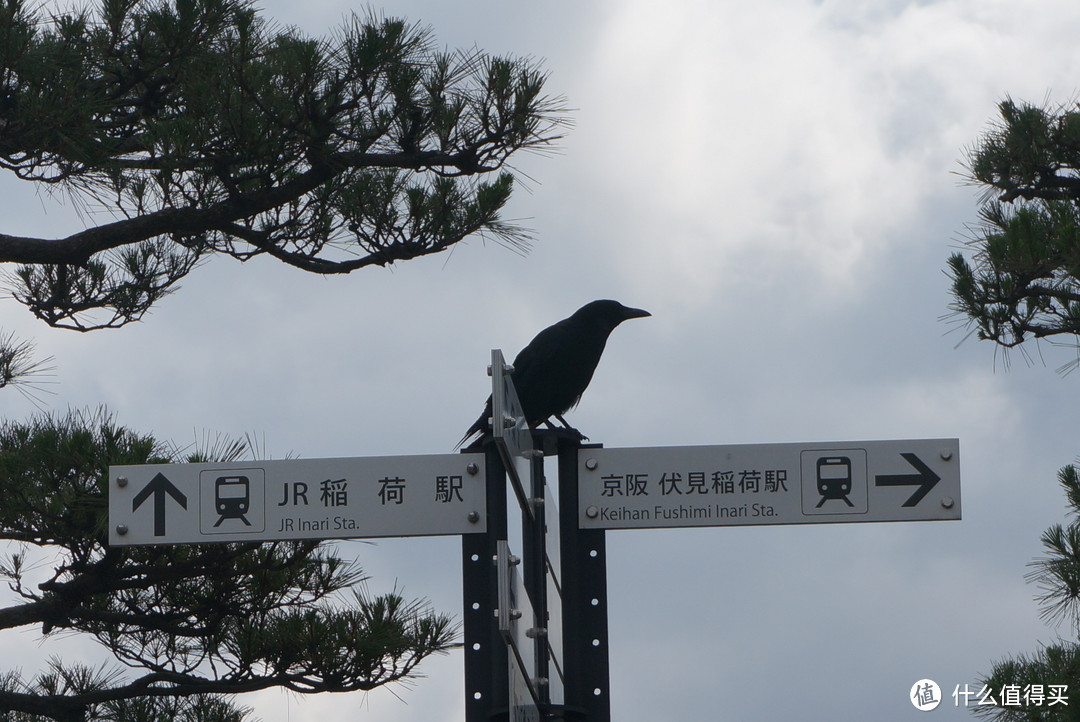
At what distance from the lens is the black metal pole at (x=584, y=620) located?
70.4 inches

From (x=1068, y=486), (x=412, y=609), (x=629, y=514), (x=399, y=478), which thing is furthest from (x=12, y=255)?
(x=1068, y=486)

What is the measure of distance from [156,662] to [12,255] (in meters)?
1.57

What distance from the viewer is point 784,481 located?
79.0 inches

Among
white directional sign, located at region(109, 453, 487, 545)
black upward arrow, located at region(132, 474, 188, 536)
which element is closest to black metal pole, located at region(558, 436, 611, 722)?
white directional sign, located at region(109, 453, 487, 545)

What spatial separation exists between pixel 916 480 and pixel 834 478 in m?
0.13

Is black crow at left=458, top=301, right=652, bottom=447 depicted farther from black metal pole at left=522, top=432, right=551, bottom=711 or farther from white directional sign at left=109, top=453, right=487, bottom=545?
black metal pole at left=522, top=432, right=551, bottom=711

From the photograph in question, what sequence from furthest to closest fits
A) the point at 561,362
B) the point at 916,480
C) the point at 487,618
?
the point at 561,362 < the point at 916,480 < the point at 487,618

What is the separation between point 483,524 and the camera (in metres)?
1.94

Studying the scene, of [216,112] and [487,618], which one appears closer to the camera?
[487,618]

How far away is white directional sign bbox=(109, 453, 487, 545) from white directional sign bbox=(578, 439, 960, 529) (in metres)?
0.29

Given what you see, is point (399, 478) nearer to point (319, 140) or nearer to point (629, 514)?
point (629, 514)

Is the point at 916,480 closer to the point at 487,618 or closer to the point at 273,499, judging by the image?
the point at 487,618

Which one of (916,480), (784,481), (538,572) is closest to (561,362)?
(784,481)

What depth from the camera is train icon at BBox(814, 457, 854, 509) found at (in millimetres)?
2008
